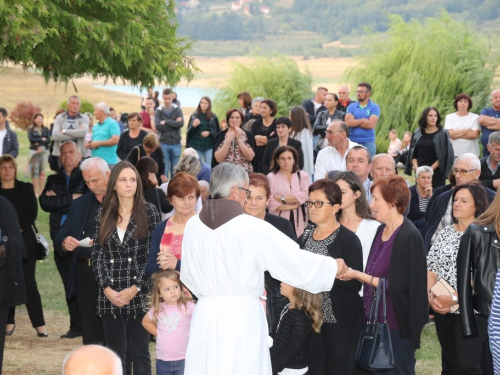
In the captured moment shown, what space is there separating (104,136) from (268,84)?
14162 millimetres

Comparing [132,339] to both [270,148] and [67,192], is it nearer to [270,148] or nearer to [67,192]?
[67,192]

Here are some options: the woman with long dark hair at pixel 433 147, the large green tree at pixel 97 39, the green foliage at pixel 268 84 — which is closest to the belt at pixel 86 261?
the large green tree at pixel 97 39

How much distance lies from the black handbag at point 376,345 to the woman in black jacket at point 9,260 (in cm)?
302

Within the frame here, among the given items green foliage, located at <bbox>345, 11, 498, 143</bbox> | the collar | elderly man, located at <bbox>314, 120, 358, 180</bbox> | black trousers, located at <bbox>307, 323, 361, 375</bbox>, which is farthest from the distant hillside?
→ the collar

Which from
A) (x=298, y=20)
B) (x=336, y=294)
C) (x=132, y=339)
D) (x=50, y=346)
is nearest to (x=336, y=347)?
(x=336, y=294)

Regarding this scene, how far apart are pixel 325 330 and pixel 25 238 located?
4510 mm

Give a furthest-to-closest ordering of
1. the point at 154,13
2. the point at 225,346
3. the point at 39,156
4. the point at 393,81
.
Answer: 1. the point at 393,81
2. the point at 39,156
3. the point at 154,13
4. the point at 225,346

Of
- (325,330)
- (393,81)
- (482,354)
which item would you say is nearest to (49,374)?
(325,330)

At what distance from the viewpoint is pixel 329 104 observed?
616 inches

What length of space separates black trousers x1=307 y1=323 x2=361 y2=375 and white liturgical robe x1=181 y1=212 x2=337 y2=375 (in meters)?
0.95

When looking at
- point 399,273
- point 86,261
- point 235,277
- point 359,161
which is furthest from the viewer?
point 359,161

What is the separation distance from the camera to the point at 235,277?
18.5ft

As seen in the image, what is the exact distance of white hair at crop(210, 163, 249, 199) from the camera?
19.7 feet

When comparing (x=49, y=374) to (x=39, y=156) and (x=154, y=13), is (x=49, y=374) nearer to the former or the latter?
(x=154, y=13)
